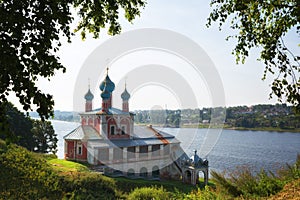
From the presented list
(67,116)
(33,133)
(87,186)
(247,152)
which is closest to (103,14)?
(87,186)

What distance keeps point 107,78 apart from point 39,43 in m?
24.1

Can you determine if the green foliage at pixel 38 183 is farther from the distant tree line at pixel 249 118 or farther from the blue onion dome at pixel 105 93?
the distant tree line at pixel 249 118

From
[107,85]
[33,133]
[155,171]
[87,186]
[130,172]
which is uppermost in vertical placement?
[107,85]

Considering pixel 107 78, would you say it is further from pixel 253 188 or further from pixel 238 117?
pixel 238 117

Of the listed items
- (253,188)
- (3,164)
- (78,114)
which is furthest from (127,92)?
(253,188)

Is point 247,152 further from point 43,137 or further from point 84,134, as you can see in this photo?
point 43,137

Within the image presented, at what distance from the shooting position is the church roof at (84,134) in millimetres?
25766

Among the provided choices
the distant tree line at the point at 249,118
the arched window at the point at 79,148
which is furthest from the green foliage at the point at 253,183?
the distant tree line at the point at 249,118

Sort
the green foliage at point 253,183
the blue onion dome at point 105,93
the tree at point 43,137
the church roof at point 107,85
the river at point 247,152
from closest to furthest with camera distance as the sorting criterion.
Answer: the green foliage at point 253,183
the blue onion dome at point 105,93
the church roof at point 107,85
the tree at point 43,137
the river at point 247,152

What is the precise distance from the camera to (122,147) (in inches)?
1032

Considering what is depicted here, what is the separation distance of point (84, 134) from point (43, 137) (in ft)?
29.1

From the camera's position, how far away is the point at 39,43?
3.42m

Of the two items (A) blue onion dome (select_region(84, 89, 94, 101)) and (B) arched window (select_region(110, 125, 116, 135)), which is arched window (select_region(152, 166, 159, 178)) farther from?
(A) blue onion dome (select_region(84, 89, 94, 101))

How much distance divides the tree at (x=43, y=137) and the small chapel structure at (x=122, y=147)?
19.1 ft
